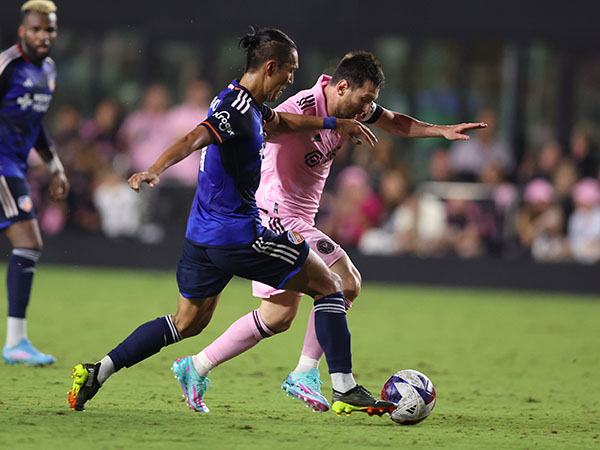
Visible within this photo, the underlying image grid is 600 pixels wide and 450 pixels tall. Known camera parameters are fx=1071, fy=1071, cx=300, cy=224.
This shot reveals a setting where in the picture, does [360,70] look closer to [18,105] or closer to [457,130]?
[457,130]

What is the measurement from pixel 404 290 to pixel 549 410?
7.10 metres

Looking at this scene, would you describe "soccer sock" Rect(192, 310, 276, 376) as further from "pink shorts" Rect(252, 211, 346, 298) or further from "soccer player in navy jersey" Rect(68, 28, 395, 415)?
"soccer player in navy jersey" Rect(68, 28, 395, 415)

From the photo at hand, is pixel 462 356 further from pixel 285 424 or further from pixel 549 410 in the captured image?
pixel 285 424

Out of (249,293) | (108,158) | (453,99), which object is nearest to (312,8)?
(453,99)

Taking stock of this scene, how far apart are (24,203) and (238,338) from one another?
2222 millimetres

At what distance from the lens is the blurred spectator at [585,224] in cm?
1274

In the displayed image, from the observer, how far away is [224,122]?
5.20 meters

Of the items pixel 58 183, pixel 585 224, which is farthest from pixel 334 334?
pixel 585 224

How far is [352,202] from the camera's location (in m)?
13.3

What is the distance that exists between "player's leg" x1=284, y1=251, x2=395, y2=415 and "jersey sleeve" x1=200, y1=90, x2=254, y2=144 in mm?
744

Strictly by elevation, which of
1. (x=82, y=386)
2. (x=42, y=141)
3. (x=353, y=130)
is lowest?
(x=82, y=386)

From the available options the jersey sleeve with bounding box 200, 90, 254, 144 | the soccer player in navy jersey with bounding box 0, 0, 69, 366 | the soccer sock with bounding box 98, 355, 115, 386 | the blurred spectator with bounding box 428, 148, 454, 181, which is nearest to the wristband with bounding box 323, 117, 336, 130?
the jersey sleeve with bounding box 200, 90, 254, 144

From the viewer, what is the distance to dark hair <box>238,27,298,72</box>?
5.45 metres

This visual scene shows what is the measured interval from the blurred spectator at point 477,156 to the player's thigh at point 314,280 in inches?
330
